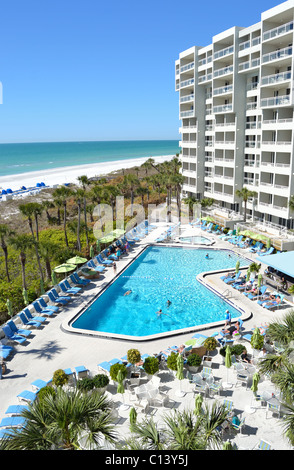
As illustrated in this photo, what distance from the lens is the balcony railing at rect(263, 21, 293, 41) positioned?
98.7 feet

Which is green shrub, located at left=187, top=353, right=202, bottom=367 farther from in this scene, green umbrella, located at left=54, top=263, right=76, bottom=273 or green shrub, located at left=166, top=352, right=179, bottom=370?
green umbrella, located at left=54, top=263, right=76, bottom=273

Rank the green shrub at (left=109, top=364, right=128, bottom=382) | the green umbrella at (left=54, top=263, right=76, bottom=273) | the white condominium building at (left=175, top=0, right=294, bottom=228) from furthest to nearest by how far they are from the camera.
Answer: the white condominium building at (left=175, top=0, right=294, bottom=228)
the green umbrella at (left=54, top=263, right=76, bottom=273)
the green shrub at (left=109, top=364, right=128, bottom=382)

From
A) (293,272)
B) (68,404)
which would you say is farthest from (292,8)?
(68,404)

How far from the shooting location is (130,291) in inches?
987

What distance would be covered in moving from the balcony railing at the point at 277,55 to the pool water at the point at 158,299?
17.8 meters

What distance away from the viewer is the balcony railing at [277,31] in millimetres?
30077

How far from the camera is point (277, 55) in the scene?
104 feet

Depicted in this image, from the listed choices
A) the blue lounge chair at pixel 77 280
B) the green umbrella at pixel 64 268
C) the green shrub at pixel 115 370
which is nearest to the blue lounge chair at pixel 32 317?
the green umbrella at pixel 64 268

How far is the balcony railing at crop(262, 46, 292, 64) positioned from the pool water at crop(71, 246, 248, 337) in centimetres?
1783

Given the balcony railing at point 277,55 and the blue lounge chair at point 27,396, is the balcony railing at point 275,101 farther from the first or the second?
the blue lounge chair at point 27,396

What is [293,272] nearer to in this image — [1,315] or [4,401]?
[4,401]

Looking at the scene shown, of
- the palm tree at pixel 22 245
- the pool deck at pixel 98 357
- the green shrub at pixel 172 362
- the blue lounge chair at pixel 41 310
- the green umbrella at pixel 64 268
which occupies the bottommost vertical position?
the pool deck at pixel 98 357

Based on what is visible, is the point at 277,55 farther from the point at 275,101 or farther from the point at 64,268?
the point at 64,268

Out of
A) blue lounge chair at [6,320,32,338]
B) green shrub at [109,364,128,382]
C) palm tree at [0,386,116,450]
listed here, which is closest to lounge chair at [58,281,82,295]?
blue lounge chair at [6,320,32,338]
